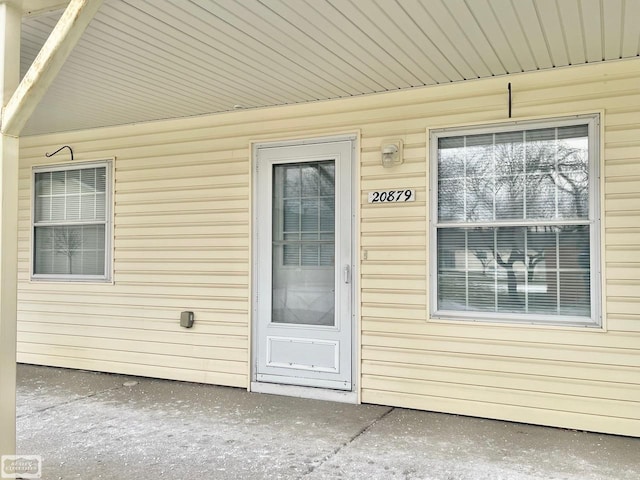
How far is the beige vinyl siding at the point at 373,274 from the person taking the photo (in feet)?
11.2

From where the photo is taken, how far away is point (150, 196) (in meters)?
5.06

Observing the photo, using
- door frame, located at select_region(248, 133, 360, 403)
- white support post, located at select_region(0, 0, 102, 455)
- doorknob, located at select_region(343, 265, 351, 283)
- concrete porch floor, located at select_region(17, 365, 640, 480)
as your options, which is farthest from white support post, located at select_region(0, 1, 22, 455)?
doorknob, located at select_region(343, 265, 351, 283)

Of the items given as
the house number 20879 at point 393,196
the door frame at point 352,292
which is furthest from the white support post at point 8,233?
the house number 20879 at point 393,196

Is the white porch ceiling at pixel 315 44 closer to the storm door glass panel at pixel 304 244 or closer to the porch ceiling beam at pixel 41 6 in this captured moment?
the porch ceiling beam at pixel 41 6

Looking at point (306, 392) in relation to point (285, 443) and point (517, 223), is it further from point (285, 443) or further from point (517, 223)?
point (517, 223)

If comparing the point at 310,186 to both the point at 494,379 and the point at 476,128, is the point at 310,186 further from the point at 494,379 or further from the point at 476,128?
the point at 494,379

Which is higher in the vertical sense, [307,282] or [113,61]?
[113,61]

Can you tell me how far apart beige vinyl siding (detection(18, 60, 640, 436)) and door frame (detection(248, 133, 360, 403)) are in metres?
0.05

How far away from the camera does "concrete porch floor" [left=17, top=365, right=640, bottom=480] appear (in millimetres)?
2893

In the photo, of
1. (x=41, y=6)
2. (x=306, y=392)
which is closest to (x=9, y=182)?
(x=41, y=6)

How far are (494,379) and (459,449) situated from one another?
69 cm

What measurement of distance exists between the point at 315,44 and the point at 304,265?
6.07 ft

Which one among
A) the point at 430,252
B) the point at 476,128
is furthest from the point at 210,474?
the point at 476,128

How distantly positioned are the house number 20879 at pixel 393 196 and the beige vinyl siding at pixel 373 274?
5 centimetres
